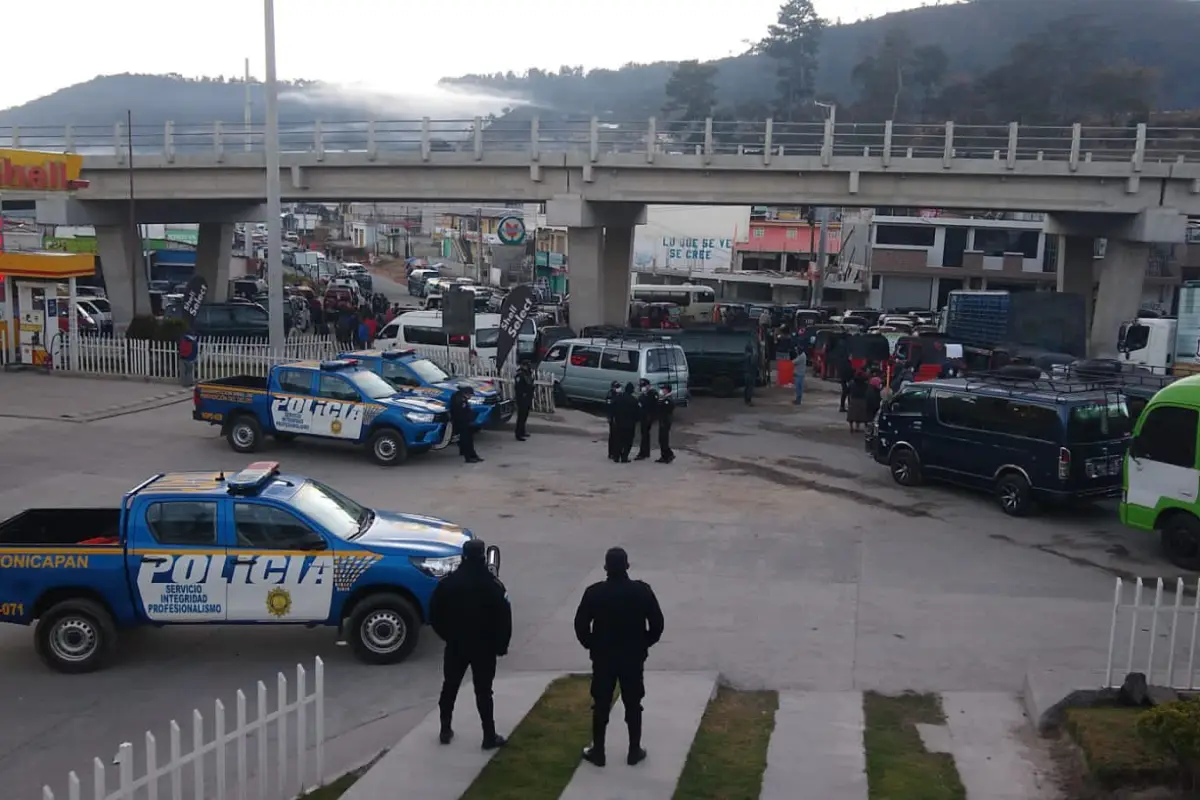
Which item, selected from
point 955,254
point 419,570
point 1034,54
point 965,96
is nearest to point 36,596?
point 419,570

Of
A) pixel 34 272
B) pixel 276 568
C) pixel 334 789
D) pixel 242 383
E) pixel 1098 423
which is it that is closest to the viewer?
pixel 334 789

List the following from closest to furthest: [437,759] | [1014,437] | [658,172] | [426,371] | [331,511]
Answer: [437,759]
[331,511]
[1014,437]
[426,371]
[658,172]

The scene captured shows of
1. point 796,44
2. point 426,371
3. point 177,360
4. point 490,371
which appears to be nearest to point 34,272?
point 177,360

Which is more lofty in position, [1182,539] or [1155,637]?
[1155,637]

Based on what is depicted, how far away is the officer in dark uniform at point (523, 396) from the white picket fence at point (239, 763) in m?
13.4

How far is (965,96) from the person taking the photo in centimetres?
14175

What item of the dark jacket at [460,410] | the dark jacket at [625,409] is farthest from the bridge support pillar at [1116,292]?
the dark jacket at [460,410]

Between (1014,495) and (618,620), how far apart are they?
11.1 meters

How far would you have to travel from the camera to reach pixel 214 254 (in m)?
48.4

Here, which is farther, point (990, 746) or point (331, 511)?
point (331, 511)

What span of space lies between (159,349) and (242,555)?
19.7 metres

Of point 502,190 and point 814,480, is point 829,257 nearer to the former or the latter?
point 502,190

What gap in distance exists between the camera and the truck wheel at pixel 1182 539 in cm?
1401

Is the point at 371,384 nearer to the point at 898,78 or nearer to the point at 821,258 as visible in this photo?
the point at 821,258
